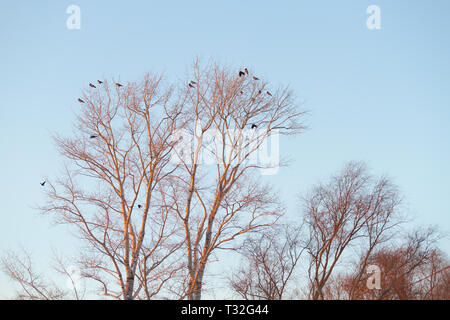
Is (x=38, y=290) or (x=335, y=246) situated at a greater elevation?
(x=335, y=246)

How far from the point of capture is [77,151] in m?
14.4

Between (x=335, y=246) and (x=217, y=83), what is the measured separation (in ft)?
30.3

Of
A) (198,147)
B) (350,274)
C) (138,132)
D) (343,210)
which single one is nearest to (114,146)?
(138,132)

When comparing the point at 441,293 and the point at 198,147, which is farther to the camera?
the point at 441,293

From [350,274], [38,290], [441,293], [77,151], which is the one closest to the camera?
[38,290]

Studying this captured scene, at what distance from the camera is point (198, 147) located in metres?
15.0

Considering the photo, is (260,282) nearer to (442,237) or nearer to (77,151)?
(442,237)

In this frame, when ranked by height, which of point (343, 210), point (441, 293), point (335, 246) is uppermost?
point (343, 210)

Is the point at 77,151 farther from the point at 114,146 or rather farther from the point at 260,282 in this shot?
the point at 260,282

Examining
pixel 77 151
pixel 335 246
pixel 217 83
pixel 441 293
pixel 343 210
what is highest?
pixel 217 83

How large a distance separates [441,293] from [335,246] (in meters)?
7.52
